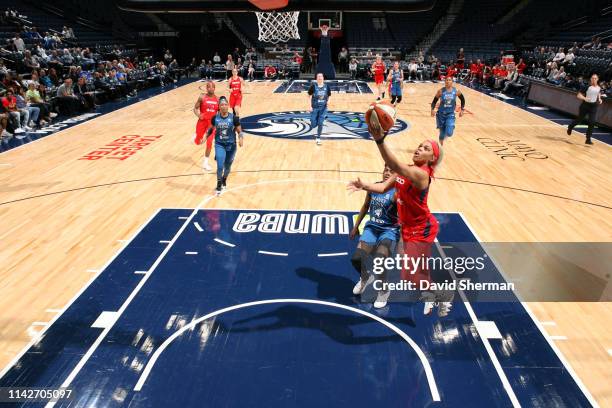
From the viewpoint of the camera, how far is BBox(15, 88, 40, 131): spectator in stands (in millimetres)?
14453

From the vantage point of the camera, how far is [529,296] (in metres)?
5.73

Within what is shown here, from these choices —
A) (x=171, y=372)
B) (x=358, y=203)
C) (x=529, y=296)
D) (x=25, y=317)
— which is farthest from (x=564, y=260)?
(x=25, y=317)

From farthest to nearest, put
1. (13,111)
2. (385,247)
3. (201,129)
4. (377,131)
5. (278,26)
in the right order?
1. (278,26)
2. (13,111)
3. (201,129)
4. (385,247)
5. (377,131)

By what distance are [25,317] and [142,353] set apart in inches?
66.1

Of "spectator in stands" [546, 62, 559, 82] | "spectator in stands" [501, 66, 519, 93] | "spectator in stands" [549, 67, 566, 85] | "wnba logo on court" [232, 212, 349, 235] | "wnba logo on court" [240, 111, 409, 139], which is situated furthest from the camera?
"spectator in stands" [501, 66, 519, 93]

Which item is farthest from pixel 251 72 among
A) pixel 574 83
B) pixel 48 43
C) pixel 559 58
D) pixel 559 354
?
pixel 559 354

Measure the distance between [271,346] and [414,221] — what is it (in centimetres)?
196

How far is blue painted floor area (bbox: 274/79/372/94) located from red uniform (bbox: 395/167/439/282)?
1992cm

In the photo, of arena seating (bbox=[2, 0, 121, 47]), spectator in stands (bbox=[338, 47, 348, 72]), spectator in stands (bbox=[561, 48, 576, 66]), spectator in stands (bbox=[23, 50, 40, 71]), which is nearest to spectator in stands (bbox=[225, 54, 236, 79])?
spectator in stands (bbox=[338, 47, 348, 72])

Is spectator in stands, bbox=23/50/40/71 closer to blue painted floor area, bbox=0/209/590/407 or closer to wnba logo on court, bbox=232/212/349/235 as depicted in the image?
wnba logo on court, bbox=232/212/349/235

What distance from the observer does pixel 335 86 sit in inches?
1024

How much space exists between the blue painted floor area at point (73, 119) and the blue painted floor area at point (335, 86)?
6490 mm

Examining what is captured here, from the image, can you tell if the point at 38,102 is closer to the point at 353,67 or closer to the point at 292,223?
the point at 292,223

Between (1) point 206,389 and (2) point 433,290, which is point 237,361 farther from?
(2) point 433,290
